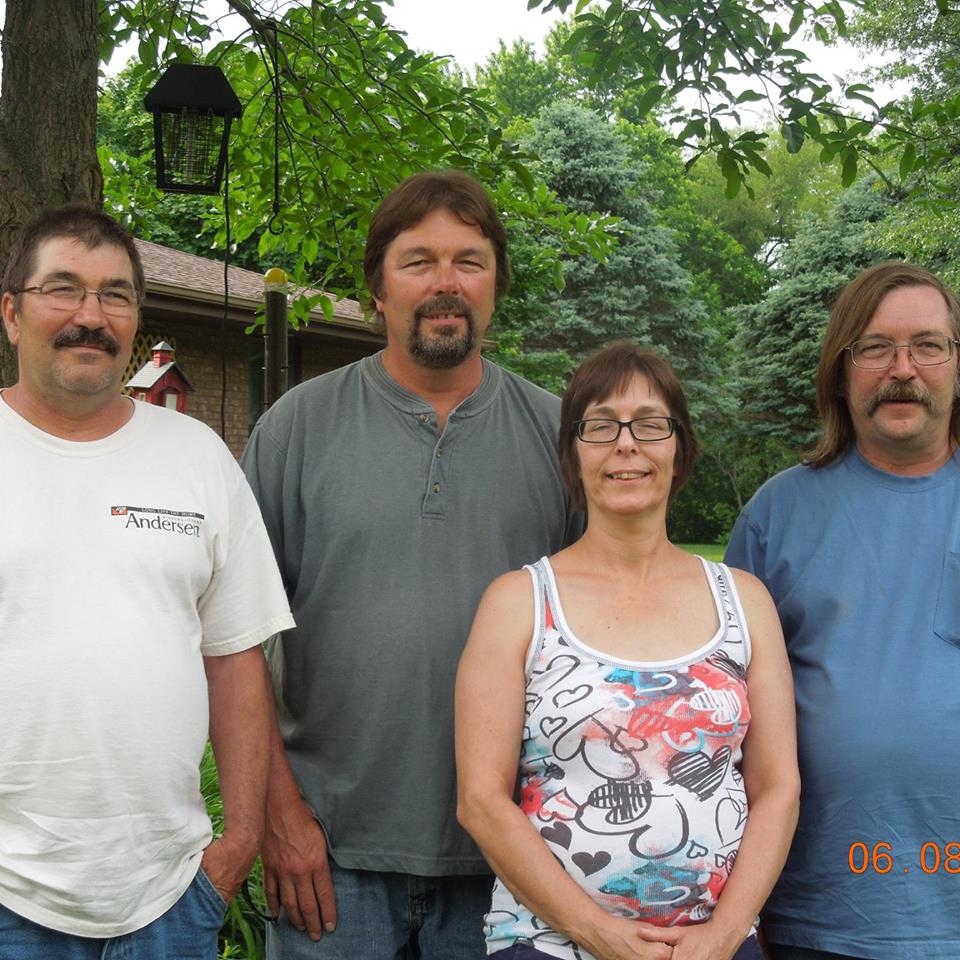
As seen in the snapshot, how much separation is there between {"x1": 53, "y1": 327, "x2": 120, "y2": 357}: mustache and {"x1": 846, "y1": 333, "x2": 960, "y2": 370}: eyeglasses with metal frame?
69.3 inches

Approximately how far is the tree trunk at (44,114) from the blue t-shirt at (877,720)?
2615 millimetres

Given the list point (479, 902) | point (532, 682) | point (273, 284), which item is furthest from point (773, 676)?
point (273, 284)

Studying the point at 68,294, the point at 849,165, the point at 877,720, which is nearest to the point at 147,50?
→ the point at 849,165

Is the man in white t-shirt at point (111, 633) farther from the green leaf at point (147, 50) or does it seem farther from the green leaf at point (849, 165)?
the green leaf at point (147, 50)

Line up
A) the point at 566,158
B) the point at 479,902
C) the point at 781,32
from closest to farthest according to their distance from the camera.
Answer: the point at 479,902 < the point at 781,32 < the point at 566,158

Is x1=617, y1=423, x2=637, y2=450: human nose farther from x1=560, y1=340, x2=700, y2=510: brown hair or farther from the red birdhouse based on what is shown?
the red birdhouse

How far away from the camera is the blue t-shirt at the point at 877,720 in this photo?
2.37m

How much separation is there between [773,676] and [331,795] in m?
1.07

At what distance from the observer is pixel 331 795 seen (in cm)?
261

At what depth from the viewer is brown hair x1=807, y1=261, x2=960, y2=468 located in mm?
2668

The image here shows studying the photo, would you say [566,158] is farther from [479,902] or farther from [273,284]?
[479,902]

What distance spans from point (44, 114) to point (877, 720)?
10.4 ft

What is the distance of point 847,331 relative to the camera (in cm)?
271

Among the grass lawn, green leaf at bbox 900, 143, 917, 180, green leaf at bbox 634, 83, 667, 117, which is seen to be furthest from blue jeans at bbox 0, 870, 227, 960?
the grass lawn
